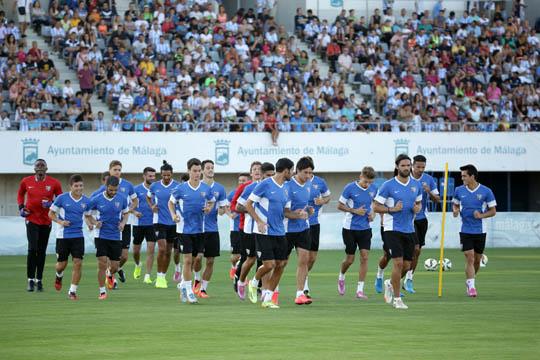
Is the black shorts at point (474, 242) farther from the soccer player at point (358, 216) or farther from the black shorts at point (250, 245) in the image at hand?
the black shorts at point (250, 245)

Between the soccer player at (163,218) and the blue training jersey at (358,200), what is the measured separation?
4.22m

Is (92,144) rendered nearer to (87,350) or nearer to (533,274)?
(533,274)

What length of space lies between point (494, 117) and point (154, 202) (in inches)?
915

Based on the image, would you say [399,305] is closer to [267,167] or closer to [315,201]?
[267,167]

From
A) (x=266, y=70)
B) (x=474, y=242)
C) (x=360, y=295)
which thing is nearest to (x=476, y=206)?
(x=474, y=242)


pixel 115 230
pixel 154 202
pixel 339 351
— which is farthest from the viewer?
pixel 154 202

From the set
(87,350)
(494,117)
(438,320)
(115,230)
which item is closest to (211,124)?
(494,117)

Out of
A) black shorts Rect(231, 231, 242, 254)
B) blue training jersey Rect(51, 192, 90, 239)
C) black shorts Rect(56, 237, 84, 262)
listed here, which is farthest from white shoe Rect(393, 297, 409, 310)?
blue training jersey Rect(51, 192, 90, 239)

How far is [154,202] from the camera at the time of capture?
2442 centimetres

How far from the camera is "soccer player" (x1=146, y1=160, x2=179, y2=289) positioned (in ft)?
76.7

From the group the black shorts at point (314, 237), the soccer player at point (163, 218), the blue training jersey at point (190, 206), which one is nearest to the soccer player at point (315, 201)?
the black shorts at point (314, 237)

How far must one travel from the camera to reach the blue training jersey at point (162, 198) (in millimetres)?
24125

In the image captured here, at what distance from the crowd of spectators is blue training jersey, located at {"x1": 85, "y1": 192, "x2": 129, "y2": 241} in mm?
17746

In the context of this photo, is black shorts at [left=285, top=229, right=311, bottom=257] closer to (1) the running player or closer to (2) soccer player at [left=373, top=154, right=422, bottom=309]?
(2) soccer player at [left=373, top=154, right=422, bottom=309]
